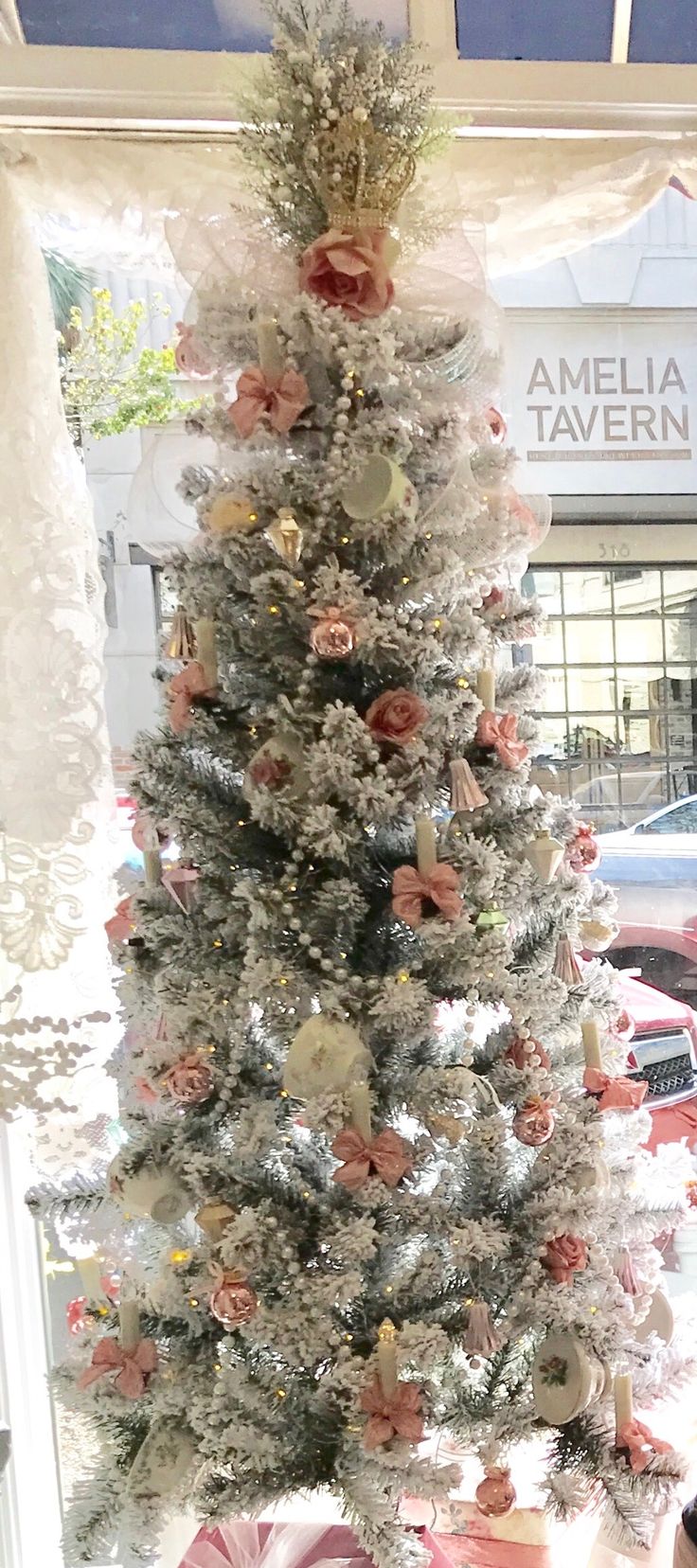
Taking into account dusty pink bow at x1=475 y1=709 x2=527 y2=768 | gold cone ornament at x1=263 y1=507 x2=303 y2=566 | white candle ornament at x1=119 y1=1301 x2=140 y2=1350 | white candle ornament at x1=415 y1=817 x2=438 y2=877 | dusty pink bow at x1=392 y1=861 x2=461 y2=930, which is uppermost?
gold cone ornament at x1=263 y1=507 x2=303 y2=566

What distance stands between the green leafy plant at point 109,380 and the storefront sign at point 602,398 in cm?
58

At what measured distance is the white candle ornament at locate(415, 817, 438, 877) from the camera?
44.8 inches

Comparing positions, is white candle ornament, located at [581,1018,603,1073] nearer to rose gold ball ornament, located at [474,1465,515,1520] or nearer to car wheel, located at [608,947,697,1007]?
rose gold ball ornament, located at [474,1465,515,1520]

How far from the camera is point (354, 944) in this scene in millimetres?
1214

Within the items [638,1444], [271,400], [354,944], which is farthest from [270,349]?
[638,1444]

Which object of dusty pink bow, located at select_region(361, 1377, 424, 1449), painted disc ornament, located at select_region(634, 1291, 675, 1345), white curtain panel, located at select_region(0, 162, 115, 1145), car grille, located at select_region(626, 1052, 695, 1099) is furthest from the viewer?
car grille, located at select_region(626, 1052, 695, 1099)

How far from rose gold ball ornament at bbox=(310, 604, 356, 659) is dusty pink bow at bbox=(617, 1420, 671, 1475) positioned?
0.88 meters

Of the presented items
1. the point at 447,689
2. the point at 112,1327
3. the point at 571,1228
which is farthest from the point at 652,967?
the point at 112,1327

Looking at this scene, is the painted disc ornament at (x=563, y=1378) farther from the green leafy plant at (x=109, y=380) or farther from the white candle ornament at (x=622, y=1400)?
the green leafy plant at (x=109, y=380)

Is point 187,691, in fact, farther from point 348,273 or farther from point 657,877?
point 657,877

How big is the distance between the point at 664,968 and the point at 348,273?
1.30 m

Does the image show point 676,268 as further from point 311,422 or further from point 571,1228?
point 571,1228

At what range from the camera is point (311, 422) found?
117 cm

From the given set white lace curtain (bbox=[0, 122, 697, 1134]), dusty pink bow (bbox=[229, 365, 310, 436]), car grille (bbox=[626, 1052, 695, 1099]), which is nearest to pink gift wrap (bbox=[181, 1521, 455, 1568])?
white lace curtain (bbox=[0, 122, 697, 1134])
